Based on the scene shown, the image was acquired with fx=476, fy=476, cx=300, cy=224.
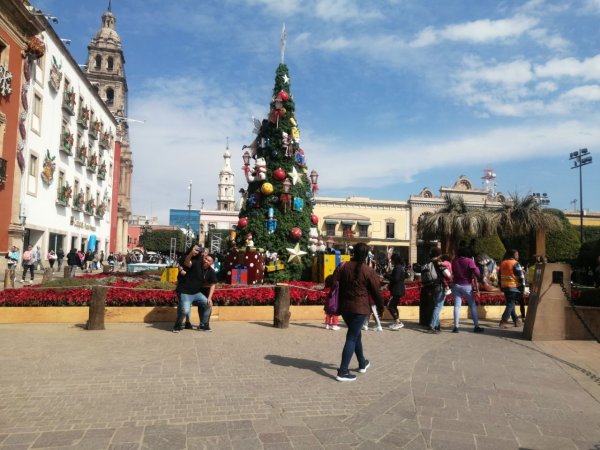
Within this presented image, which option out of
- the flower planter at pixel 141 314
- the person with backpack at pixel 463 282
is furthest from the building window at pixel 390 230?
the person with backpack at pixel 463 282

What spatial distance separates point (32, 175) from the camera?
25438 mm

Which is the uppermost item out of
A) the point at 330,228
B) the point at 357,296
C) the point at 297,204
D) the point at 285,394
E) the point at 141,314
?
the point at 330,228

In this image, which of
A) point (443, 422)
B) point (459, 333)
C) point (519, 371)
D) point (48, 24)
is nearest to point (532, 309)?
point (459, 333)

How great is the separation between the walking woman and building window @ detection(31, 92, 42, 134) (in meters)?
24.4

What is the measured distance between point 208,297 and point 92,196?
32271 mm

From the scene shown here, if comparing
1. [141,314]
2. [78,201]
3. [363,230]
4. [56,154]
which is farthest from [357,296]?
[363,230]

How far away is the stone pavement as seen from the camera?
396 centimetres

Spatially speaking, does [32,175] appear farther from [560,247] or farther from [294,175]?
[560,247]

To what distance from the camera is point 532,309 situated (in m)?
8.68

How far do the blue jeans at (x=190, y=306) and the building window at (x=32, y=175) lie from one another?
66.8 ft

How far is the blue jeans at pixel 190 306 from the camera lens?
8.68 meters

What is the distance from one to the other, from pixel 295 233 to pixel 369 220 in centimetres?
4552

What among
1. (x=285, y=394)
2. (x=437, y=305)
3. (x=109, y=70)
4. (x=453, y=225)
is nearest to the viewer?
(x=285, y=394)

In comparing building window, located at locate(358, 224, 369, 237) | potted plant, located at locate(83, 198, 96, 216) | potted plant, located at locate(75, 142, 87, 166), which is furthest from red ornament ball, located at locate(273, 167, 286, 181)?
building window, located at locate(358, 224, 369, 237)
